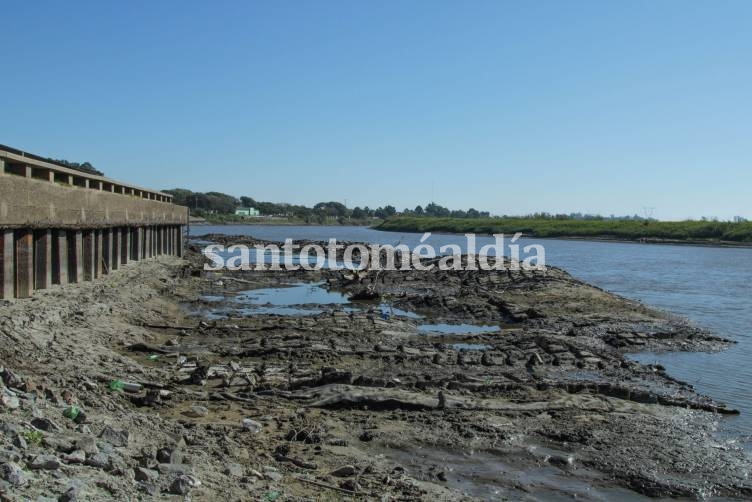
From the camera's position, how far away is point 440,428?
9.87 m

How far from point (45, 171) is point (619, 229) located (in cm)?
10525

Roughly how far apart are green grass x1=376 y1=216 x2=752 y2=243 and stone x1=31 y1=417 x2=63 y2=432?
10227 centimetres

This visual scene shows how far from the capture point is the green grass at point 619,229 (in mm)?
98188

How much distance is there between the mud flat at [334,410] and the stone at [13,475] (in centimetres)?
2

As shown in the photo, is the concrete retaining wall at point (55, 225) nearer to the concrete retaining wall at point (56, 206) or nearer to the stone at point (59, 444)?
the concrete retaining wall at point (56, 206)

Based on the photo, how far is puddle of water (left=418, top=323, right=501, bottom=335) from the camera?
19266 mm

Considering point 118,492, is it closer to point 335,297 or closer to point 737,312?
point 335,297

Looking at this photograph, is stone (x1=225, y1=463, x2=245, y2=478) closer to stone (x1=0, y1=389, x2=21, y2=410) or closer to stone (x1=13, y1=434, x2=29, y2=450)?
stone (x1=13, y1=434, x2=29, y2=450)

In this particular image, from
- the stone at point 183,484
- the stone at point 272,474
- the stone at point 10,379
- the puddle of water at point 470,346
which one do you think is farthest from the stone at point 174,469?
the puddle of water at point 470,346

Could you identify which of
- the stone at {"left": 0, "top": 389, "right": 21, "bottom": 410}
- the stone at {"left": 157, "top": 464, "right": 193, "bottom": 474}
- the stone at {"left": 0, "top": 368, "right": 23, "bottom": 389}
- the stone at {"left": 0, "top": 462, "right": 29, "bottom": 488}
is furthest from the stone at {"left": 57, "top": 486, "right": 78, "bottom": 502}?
the stone at {"left": 0, "top": 368, "right": 23, "bottom": 389}

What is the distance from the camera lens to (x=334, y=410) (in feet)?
34.2

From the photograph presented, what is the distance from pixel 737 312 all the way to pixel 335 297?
16082 mm

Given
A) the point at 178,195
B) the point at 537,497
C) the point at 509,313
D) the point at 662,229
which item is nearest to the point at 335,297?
the point at 509,313

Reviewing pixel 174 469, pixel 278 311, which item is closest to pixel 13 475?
pixel 174 469
